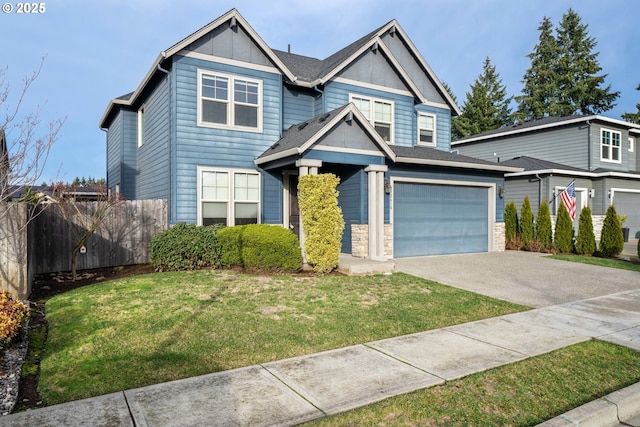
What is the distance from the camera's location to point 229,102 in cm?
1190

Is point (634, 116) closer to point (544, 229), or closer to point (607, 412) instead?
point (544, 229)

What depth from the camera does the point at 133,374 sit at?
411cm

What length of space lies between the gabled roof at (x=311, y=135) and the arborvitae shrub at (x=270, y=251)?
2.27 m

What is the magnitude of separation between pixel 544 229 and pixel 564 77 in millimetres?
31465

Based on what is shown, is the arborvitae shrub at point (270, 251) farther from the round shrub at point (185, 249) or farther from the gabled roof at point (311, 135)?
the gabled roof at point (311, 135)

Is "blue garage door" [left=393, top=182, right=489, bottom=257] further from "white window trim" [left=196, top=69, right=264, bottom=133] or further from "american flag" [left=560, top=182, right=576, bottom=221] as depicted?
"white window trim" [left=196, top=69, right=264, bottom=133]

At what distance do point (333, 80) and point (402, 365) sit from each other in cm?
1105

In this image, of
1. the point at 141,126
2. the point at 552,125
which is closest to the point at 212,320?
the point at 141,126

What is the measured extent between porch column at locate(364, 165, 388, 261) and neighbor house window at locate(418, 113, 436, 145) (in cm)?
538

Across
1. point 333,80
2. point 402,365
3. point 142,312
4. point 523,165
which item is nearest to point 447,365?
point 402,365

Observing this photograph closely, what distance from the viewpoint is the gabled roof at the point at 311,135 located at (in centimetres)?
1052

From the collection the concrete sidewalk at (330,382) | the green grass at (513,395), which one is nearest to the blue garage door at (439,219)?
the concrete sidewalk at (330,382)

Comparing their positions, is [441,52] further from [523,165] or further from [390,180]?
[390,180]

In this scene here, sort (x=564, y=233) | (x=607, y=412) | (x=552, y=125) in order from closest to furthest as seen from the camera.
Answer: (x=607, y=412) → (x=564, y=233) → (x=552, y=125)
